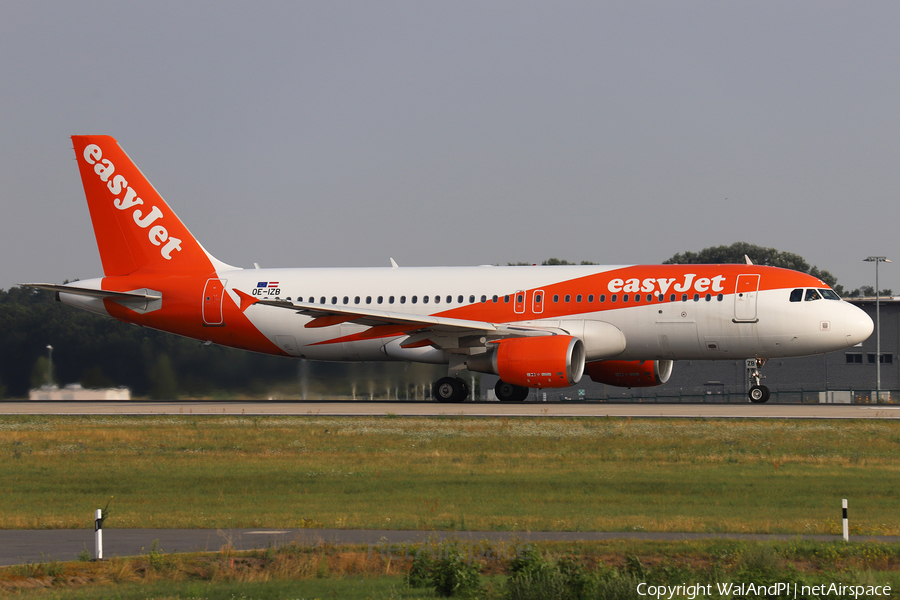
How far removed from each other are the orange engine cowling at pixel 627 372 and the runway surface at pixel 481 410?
2.03 meters

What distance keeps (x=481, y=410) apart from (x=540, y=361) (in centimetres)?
242

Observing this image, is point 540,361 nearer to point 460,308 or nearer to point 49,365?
point 460,308

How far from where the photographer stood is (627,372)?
124 feet

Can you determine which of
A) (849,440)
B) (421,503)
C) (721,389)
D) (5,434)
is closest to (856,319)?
(849,440)

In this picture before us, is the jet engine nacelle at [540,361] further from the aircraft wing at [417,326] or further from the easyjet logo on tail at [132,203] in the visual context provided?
the easyjet logo on tail at [132,203]

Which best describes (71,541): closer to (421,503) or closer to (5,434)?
(421,503)

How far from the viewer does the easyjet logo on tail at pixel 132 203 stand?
132ft

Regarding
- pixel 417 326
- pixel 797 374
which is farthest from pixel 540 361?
pixel 797 374

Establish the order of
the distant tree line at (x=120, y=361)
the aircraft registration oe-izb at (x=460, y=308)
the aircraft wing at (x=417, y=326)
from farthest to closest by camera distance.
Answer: the distant tree line at (x=120, y=361), the aircraft wing at (x=417, y=326), the aircraft registration oe-izb at (x=460, y=308)

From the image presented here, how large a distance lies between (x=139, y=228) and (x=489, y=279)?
1403 centimetres

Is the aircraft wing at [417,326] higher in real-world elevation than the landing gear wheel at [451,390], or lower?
higher

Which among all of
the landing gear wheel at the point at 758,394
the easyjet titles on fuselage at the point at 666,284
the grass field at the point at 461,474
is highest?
the easyjet titles on fuselage at the point at 666,284

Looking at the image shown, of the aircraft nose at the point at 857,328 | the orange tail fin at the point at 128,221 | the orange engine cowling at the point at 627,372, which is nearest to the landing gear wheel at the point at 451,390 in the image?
the orange engine cowling at the point at 627,372

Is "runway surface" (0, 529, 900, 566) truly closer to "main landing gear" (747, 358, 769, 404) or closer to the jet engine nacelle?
the jet engine nacelle
